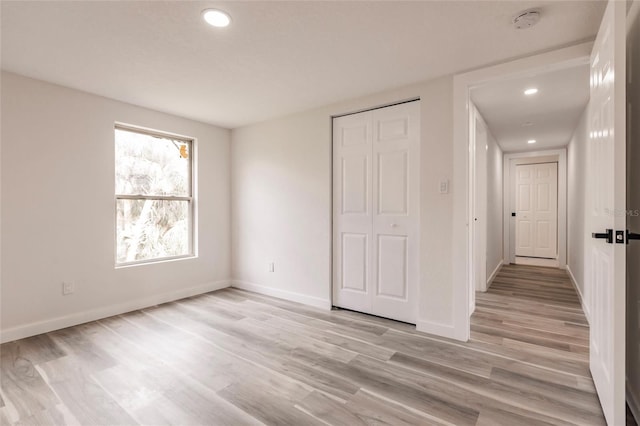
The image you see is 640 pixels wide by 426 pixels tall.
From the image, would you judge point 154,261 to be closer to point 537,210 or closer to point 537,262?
point 537,262

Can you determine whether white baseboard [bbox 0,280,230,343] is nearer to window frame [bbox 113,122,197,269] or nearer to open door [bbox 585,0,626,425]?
window frame [bbox 113,122,197,269]

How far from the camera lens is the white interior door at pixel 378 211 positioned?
3111 millimetres

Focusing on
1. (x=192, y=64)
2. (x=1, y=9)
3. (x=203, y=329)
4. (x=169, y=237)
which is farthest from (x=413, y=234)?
(x=1, y=9)

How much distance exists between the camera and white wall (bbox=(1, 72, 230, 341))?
2.76 meters

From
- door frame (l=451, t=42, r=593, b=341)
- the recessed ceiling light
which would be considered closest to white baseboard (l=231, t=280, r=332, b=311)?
door frame (l=451, t=42, r=593, b=341)

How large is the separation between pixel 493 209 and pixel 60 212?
5.99 metres

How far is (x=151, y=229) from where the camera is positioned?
3.89m

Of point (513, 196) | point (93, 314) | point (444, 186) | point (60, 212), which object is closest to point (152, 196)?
point (60, 212)

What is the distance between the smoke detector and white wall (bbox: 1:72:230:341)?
12.4ft

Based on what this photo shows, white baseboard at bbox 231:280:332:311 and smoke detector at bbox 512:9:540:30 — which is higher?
smoke detector at bbox 512:9:540:30

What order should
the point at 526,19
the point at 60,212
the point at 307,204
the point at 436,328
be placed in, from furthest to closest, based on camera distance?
the point at 307,204 < the point at 60,212 < the point at 436,328 < the point at 526,19

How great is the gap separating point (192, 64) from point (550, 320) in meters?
4.30

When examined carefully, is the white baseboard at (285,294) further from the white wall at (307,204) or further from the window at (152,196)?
the window at (152,196)

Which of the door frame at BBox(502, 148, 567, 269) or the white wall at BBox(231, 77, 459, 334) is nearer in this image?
the white wall at BBox(231, 77, 459, 334)
